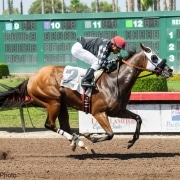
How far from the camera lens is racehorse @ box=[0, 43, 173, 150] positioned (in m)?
9.94

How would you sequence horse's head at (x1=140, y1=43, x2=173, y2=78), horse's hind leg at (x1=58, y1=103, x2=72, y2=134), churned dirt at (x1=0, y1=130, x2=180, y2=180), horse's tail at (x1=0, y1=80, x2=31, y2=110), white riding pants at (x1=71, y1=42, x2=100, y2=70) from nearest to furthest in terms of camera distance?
churned dirt at (x1=0, y1=130, x2=180, y2=180) → horse's head at (x1=140, y1=43, x2=173, y2=78) → white riding pants at (x1=71, y1=42, x2=100, y2=70) → horse's hind leg at (x1=58, y1=103, x2=72, y2=134) → horse's tail at (x1=0, y1=80, x2=31, y2=110)

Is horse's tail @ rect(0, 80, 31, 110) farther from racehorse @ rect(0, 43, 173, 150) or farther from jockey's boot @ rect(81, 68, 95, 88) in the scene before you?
jockey's boot @ rect(81, 68, 95, 88)

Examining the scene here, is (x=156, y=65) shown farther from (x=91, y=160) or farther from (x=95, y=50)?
(x=91, y=160)

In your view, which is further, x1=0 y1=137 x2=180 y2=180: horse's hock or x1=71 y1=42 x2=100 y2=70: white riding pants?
x1=71 y1=42 x2=100 y2=70: white riding pants

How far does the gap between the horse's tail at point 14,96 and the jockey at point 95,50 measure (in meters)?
1.08

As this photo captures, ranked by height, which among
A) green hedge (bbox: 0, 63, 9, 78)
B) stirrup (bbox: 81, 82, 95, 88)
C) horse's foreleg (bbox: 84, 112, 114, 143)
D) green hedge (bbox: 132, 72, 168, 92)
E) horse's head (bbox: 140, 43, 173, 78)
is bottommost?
green hedge (bbox: 0, 63, 9, 78)

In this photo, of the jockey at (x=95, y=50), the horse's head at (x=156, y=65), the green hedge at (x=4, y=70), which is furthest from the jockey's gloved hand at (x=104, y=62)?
the green hedge at (x=4, y=70)

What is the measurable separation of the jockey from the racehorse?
186 mm

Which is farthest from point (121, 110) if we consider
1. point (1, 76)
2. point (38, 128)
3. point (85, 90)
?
point (1, 76)

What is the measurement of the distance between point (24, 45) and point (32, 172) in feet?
57.4

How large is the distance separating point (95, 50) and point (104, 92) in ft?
2.14

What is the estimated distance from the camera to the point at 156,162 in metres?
9.36

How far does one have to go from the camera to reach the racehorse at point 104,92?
994 centimetres

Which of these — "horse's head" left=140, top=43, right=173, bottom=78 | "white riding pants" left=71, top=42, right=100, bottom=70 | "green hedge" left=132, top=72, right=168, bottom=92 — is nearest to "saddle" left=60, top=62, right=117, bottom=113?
"white riding pants" left=71, top=42, right=100, bottom=70
